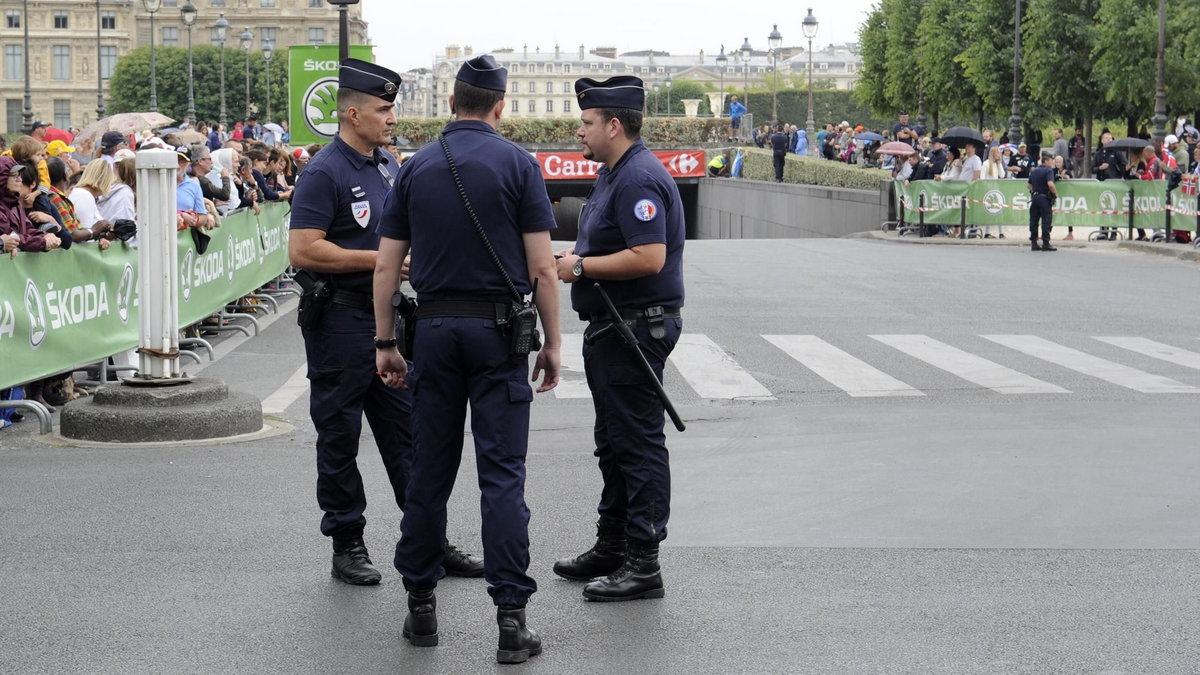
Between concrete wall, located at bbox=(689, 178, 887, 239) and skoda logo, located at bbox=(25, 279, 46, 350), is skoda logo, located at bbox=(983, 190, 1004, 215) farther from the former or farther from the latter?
skoda logo, located at bbox=(25, 279, 46, 350)

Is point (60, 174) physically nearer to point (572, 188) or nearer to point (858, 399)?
point (858, 399)

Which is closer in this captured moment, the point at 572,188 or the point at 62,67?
the point at 572,188

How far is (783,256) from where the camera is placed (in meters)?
26.4

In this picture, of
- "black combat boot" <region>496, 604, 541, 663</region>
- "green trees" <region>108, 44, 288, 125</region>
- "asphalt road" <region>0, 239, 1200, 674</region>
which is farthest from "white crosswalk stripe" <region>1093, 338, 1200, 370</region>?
"green trees" <region>108, 44, 288, 125</region>

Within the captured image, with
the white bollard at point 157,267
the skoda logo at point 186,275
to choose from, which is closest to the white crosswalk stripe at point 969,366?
the white bollard at point 157,267

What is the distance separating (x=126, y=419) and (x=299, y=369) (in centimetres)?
397

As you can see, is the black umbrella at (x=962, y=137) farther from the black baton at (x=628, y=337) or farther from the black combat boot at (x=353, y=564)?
the black combat boot at (x=353, y=564)

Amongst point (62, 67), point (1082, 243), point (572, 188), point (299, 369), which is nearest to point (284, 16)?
point (62, 67)

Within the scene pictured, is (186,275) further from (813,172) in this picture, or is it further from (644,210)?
(813,172)

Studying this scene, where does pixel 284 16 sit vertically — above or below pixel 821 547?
above

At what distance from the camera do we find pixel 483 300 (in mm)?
5340

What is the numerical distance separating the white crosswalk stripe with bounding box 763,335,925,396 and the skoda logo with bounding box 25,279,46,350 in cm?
561

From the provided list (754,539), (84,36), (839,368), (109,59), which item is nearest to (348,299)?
(754,539)

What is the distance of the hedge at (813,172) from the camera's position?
124 ft
